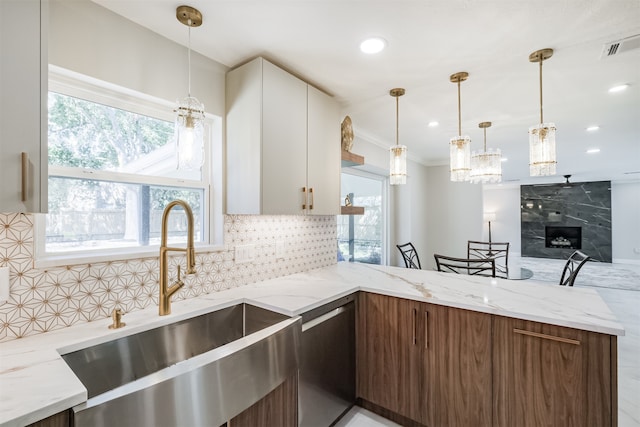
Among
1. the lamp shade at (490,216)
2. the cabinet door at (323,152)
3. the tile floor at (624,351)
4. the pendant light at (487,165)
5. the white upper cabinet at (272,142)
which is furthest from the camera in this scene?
the lamp shade at (490,216)

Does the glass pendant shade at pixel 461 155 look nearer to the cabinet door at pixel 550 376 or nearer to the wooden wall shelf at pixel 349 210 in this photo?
the wooden wall shelf at pixel 349 210

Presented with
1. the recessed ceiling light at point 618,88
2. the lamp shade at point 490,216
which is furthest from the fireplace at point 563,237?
the recessed ceiling light at point 618,88

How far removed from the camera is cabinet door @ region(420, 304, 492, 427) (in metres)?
1.53

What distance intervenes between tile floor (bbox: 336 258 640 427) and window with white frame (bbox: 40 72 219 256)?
5.63 feet

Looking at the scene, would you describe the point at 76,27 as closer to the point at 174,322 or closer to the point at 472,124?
the point at 174,322

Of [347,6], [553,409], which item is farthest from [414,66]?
[553,409]

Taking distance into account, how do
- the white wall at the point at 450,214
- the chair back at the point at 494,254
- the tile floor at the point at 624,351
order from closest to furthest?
the tile floor at the point at 624,351 < the chair back at the point at 494,254 < the white wall at the point at 450,214

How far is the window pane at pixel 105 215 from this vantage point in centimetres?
133

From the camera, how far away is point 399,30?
155 centimetres

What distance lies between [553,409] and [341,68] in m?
2.23

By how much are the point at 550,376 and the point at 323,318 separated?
1140mm

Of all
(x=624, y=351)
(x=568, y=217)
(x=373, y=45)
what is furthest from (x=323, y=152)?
(x=568, y=217)

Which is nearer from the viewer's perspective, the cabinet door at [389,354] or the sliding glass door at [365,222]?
the cabinet door at [389,354]

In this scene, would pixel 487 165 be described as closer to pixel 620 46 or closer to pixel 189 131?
pixel 620 46
